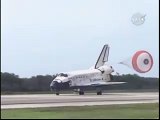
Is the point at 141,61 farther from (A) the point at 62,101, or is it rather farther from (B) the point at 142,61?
(A) the point at 62,101

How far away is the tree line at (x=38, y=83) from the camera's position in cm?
7869

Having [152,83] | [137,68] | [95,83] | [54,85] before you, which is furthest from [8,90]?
[137,68]

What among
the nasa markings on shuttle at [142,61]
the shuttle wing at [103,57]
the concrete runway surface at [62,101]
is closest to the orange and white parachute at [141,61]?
the nasa markings on shuttle at [142,61]

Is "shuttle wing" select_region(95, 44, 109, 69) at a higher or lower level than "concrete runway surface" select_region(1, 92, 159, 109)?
higher

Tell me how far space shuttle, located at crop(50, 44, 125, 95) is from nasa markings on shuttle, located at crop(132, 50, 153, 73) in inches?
1856

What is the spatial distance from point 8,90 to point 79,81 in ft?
37.5

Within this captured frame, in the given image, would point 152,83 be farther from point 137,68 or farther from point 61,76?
point 137,68

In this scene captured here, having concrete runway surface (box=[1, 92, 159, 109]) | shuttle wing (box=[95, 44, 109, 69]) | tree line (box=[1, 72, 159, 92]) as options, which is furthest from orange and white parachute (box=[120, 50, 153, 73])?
shuttle wing (box=[95, 44, 109, 69])

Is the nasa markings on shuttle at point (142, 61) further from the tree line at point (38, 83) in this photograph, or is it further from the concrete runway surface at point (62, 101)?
the tree line at point (38, 83)

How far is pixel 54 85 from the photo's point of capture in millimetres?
77812

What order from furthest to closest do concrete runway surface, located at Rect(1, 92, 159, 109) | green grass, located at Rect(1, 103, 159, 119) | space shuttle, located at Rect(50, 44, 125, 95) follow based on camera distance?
1. space shuttle, located at Rect(50, 44, 125, 95)
2. concrete runway surface, located at Rect(1, 92, 159, 109)
3. green grass, located at Rect(1, 103, 159, 119)

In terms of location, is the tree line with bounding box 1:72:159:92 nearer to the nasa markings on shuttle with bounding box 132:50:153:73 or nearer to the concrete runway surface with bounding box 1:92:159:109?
the concrete runway surface with bounding box 1:92:159:109

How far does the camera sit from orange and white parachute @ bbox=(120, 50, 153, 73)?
92.1 ft

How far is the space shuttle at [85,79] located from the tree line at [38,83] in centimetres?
317
